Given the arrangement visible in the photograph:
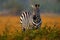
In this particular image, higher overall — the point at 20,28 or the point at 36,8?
the point at 36,8

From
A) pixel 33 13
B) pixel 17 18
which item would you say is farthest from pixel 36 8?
pixel 17 18

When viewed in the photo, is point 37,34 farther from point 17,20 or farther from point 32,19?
point 17,20

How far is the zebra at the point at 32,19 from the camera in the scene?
21.9ft

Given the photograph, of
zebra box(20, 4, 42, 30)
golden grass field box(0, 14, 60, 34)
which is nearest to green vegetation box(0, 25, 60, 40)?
zebra box(20, 4, 42, 30)

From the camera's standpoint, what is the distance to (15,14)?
26.5 ft

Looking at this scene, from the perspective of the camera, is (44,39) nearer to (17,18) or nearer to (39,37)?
(39,37)

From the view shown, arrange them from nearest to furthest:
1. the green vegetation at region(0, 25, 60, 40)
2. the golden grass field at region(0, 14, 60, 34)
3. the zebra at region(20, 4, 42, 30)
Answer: the green vegetation at region(0, 25, 60, 40) → the zebra at region(20, 4, 42, 30) → the golden grass field at region(0, 14, 60, 34)

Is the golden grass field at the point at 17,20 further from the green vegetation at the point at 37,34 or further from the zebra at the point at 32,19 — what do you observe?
the green vegetation at the point at 37,34

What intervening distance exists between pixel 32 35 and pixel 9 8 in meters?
2.20

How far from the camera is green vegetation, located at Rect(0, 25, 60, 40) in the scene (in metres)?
6.47

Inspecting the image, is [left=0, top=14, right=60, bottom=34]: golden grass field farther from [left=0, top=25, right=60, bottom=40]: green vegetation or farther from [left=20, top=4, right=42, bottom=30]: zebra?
[left=0, top=25, right=60, bottom=40]: green vegetation

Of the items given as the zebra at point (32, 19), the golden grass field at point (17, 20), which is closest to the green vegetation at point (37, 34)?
the zebra at point (32, 19)

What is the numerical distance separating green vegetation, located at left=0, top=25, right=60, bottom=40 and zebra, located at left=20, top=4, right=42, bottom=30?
17 cm

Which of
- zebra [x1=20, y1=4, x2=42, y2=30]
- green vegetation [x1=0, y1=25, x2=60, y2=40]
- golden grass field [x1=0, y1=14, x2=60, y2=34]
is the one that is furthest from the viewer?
golden grass field [x1=0, y1=14, x2=60, y2=34]
